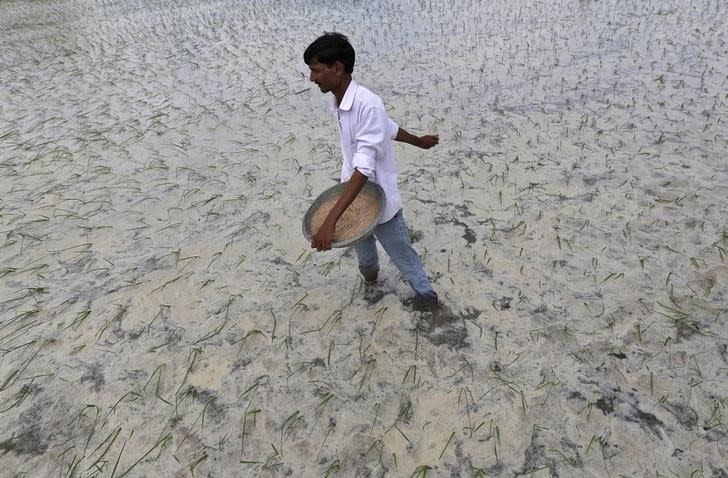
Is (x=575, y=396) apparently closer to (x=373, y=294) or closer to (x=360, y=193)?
(x=373, y=294)

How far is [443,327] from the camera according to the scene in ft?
8.56

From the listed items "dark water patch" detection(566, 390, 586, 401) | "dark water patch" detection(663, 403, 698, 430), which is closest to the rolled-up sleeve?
"dark water patch" detection(566, 390, 586, 401)

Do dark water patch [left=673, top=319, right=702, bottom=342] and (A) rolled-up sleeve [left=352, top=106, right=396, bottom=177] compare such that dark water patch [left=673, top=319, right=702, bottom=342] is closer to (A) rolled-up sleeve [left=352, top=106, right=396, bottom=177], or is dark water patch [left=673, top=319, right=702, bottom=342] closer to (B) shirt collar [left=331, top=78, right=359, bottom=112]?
(A) rolled-up sleeve [left=352, top=106, right=396, bottom=177]

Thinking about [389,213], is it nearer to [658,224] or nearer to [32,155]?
[658,224]

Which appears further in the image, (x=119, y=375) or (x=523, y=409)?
(x=119, y=375)

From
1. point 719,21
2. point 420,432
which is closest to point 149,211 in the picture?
point 420,432

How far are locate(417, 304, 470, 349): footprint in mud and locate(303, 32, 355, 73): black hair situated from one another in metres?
1.59

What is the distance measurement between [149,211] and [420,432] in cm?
312

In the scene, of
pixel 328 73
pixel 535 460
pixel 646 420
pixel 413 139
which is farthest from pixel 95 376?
pixel 646 420

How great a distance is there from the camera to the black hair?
1702 millimetres

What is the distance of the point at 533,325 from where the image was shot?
2564 millimetres

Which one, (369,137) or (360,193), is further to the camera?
(360,193)

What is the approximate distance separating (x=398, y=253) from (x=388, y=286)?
0.67 metres

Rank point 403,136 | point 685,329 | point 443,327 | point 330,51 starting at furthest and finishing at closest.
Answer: point 443,327
point 685,329
point 403,136
point 330,51
